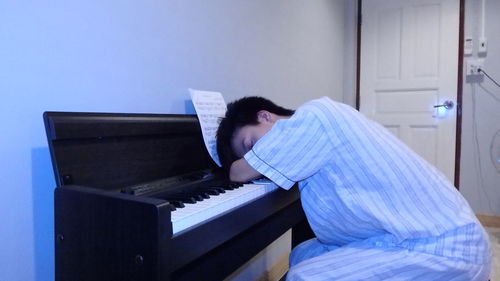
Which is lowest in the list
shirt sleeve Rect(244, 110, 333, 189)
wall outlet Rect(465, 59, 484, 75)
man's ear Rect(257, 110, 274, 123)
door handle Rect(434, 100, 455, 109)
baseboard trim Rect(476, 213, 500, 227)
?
baseboard trim Rect(476, 213, 500, 227)

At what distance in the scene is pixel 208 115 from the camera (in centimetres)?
125

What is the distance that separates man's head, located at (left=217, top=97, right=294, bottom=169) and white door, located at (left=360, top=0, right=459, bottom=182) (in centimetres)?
247

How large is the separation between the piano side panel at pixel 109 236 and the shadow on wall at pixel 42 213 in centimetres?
14

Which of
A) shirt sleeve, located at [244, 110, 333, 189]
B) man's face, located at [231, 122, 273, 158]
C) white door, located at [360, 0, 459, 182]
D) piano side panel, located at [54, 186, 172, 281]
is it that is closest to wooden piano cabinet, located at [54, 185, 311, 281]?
piano side panel, located at [54, 186, 172, 281]

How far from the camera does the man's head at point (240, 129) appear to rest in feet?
3.86

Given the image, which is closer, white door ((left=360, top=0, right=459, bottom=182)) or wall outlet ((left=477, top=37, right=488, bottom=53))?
wall outlet ((left=477, top=37, right=488, bottom=53))

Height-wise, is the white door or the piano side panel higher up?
the white door

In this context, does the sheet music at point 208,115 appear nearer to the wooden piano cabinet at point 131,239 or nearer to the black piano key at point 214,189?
the black piano key at point 214,189

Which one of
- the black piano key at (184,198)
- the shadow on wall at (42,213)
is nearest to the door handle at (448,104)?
the black piano key at (184,198)

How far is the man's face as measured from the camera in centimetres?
117

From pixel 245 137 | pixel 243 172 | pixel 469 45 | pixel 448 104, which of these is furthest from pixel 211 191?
pixel 469 45

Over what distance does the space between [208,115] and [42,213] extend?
1.85ft

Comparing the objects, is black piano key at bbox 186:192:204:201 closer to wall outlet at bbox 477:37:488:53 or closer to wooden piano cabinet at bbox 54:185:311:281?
wooden piano cabinet at bbox 54:185:311:281

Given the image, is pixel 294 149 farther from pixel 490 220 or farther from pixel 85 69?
pixel 490 220
